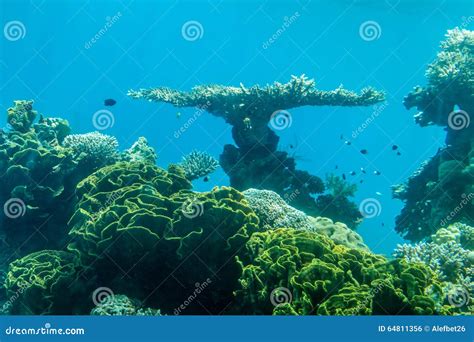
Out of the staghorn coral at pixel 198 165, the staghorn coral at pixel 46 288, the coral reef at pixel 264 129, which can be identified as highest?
the coral reef at pixel 264 129

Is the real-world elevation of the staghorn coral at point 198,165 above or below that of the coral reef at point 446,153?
below

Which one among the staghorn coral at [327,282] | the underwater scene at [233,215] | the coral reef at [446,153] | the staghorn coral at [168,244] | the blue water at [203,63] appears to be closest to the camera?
the staghorn coral at [327,282]

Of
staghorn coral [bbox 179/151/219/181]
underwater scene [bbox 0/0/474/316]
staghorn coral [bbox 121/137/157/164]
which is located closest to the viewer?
underwater scene [bbox 0/0/474/316]

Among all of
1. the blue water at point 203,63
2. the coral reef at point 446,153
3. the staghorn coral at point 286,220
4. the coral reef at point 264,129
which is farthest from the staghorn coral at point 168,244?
the blue water at point 203,63

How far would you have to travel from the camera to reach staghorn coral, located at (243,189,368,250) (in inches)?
262

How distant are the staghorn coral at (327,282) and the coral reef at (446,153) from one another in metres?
4.52

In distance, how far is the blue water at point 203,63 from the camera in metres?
49.1

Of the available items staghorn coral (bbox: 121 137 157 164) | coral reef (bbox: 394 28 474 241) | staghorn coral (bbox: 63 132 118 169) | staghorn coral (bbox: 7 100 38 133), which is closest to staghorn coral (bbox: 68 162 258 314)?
staghorn coral (bbox: 63 132 118 169)

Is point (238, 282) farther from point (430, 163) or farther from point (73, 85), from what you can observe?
point (73, 85)

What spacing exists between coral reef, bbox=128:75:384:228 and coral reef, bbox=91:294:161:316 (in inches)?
207

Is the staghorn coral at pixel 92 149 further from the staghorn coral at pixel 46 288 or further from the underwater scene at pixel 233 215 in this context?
the staghorn coral at pixel 46 288

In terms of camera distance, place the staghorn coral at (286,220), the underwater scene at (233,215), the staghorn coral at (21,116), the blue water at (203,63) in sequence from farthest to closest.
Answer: the blue water at (203,63)
the staghorn coral at (21,116)
the staghorn coral at (286,220)
the underwater scene at (233,215)

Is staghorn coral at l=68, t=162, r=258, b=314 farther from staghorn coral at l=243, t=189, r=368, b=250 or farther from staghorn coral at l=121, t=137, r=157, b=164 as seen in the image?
staghorn coral at l=121, t=137, r=157, b=164

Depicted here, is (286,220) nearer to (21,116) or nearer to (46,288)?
(46,288)
